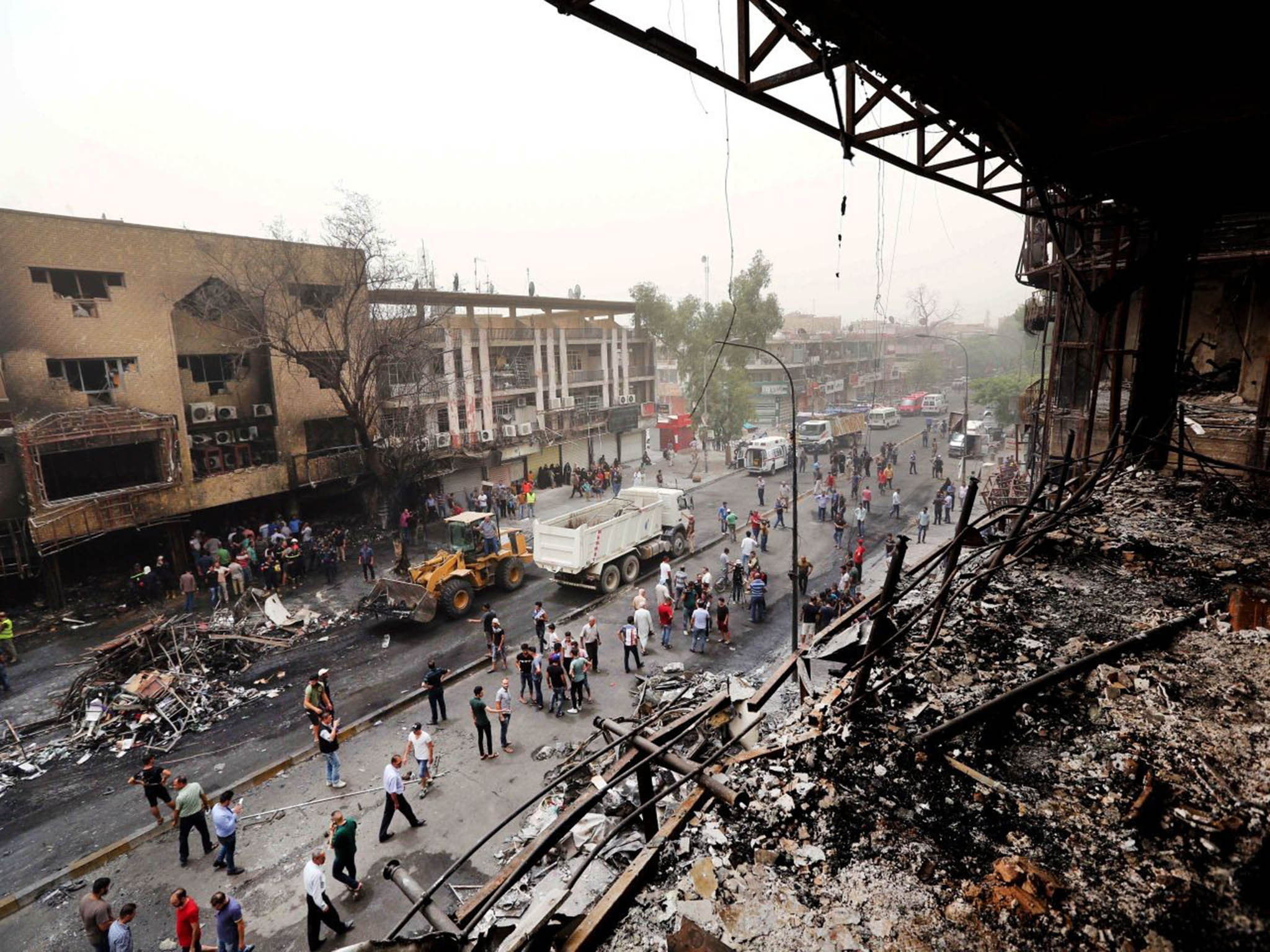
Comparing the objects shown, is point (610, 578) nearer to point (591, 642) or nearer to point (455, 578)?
point (455, 578)

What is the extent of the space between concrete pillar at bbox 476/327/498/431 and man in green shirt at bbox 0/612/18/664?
18270 mm

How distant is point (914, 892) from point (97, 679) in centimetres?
1564

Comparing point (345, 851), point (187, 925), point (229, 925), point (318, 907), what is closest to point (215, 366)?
point (345, 851)

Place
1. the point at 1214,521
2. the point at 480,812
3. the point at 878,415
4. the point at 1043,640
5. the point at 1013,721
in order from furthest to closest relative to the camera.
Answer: the point at 878,415, the point at 480,812, the point at 1214,521, the point at 1043,640, the point at 1013,721

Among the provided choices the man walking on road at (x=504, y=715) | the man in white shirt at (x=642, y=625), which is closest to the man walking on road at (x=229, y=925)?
the man walking on road at (x=504, y=715)

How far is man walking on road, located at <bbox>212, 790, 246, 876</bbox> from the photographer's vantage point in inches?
316

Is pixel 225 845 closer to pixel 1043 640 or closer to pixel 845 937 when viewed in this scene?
pixel 845 937

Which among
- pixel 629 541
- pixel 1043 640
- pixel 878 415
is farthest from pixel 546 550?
pixel 878 415

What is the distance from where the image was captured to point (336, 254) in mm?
23422

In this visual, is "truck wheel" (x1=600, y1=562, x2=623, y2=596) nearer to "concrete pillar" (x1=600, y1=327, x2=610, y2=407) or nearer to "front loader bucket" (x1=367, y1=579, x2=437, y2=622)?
"front loader bucket" (x1=367, y1=579, x2=437, y2=622)

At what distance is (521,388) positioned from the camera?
3256cm

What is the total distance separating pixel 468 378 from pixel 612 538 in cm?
1466

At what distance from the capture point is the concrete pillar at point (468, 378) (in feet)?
95.0

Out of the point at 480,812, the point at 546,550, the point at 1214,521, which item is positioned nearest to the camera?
the point at 1214,521
